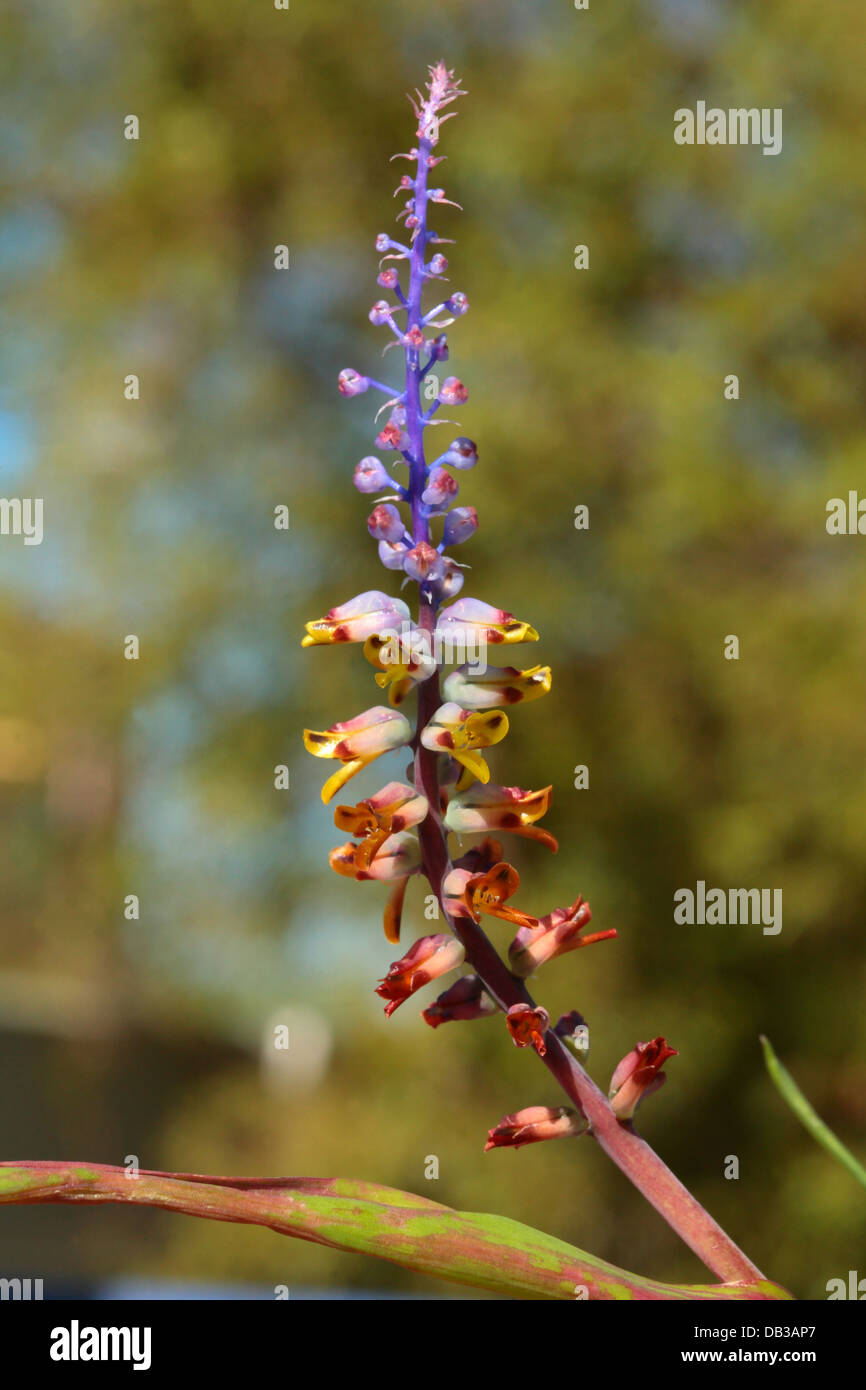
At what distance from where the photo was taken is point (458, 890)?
0.90 ft

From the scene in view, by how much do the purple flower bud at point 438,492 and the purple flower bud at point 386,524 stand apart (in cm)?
1

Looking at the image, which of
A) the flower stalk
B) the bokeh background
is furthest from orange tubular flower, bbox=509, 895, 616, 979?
the bokeh background

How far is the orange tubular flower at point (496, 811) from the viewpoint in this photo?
282 mm

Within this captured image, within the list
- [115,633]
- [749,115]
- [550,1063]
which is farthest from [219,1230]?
[550,1063]

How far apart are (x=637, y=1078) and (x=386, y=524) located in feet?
0.42

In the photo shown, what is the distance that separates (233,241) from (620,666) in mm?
1214

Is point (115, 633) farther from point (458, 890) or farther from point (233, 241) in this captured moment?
point (458, 890)

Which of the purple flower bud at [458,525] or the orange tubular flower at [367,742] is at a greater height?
the purple flower bud at [458,525]

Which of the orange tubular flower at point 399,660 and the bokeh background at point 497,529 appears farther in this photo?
the bokeh background at point 497,529

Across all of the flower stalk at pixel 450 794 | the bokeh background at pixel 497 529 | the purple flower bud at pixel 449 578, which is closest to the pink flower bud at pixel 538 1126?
the flower stalk at pixel 450 794

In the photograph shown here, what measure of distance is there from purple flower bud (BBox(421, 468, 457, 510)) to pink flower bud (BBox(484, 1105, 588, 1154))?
13 centimetres

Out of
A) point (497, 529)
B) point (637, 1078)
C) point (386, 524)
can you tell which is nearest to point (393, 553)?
point (386, 524)

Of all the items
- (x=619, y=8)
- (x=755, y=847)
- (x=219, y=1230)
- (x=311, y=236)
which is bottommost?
(x=219, y=1230)

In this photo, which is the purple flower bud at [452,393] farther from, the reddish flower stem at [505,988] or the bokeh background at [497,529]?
the bokeh background at [497,529]
